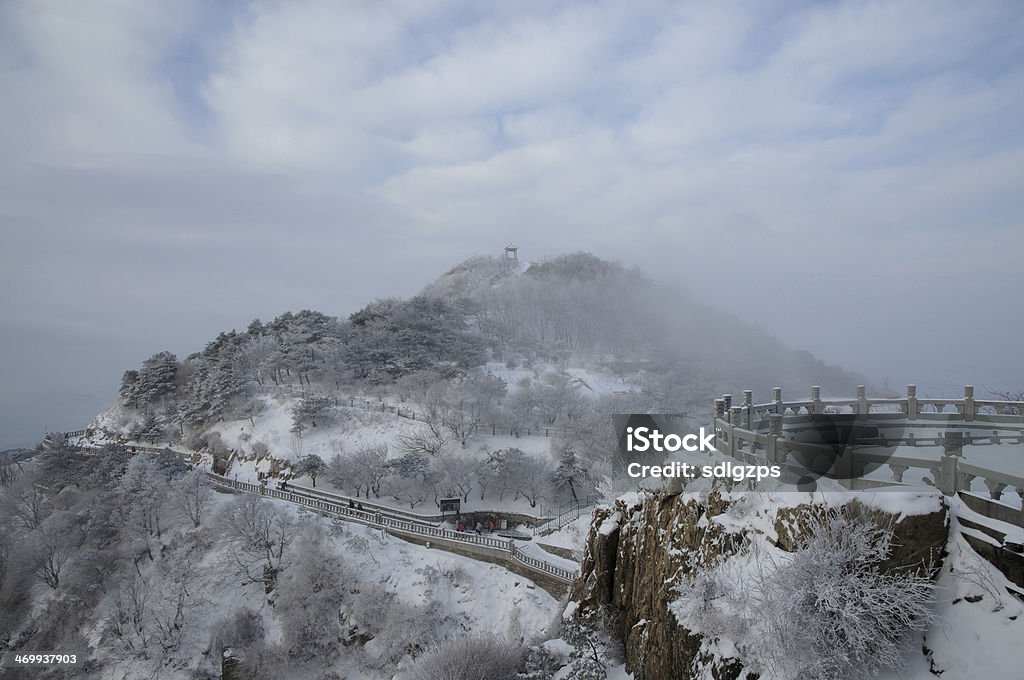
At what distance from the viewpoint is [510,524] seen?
94.1 ft

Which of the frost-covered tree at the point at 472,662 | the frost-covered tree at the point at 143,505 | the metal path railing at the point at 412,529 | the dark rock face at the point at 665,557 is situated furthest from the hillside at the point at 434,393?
the dark rock face at the point at 665,557

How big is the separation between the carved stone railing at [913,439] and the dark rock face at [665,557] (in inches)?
28.1

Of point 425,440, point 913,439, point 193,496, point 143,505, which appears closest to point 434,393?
point 425,440

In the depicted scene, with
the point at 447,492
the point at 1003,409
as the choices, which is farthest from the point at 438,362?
the point at 1003,409

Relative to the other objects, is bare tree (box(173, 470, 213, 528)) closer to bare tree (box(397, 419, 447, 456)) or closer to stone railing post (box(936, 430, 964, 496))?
bare tree (box(397, 419, 447, 456))

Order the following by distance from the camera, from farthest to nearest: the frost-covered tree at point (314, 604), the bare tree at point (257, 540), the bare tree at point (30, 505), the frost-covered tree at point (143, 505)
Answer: the bare tree at point (30, 505)
the frost-covered tree at point (143, 505)
the bare tree at point (257, 540)
the frost-covered tree at point (314, 604)

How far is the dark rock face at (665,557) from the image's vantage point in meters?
8.08

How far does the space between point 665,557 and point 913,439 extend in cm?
646

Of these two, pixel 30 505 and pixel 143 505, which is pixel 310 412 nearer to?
pixel 143 505

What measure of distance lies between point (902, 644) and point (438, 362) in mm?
39928

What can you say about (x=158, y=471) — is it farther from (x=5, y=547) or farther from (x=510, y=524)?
(x=510, y=524)

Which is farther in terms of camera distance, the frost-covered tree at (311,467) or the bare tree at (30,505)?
the frost-covered tree at (311,467)

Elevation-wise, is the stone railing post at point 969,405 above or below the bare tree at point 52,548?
above

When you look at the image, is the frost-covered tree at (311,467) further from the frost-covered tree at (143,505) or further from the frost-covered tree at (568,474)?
the frost-covered tree at (568,474)
